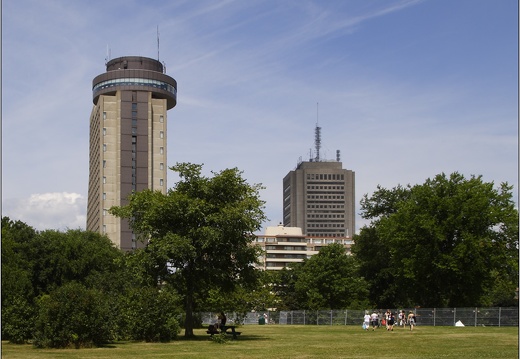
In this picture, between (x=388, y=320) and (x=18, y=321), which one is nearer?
(x=18, y=321)

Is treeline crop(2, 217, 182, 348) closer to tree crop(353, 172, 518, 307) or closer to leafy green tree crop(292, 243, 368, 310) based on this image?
tree crop(353, 172, 518, 307)

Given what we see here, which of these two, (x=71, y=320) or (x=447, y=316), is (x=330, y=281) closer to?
(x=447, y=316)

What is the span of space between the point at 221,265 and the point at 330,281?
6571cm

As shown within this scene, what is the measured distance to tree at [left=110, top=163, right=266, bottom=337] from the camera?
47000 mm

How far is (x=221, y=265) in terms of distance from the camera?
49312 millimetres

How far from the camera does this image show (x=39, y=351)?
34125mm

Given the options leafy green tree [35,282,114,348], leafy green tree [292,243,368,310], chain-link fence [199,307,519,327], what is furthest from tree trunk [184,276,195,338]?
leafy green tree [292,243,368,310]

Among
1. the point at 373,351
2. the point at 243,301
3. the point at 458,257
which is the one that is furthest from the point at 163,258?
the point at 243,301

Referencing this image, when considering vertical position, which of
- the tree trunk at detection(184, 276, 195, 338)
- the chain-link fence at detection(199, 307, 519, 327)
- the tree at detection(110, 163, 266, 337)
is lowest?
the chain-link fence at detection(199, 307, 519, 327)

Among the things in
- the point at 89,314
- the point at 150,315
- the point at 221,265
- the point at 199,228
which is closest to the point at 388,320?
the point at 221,265

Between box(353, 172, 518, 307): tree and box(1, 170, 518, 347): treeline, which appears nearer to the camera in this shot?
box(1, 170, 518, 347): treeline

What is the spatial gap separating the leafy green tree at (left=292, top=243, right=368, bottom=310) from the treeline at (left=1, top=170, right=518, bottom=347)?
152 mm

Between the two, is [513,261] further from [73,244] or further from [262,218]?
[73,244]

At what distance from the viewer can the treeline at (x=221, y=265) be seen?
41.0 meters
